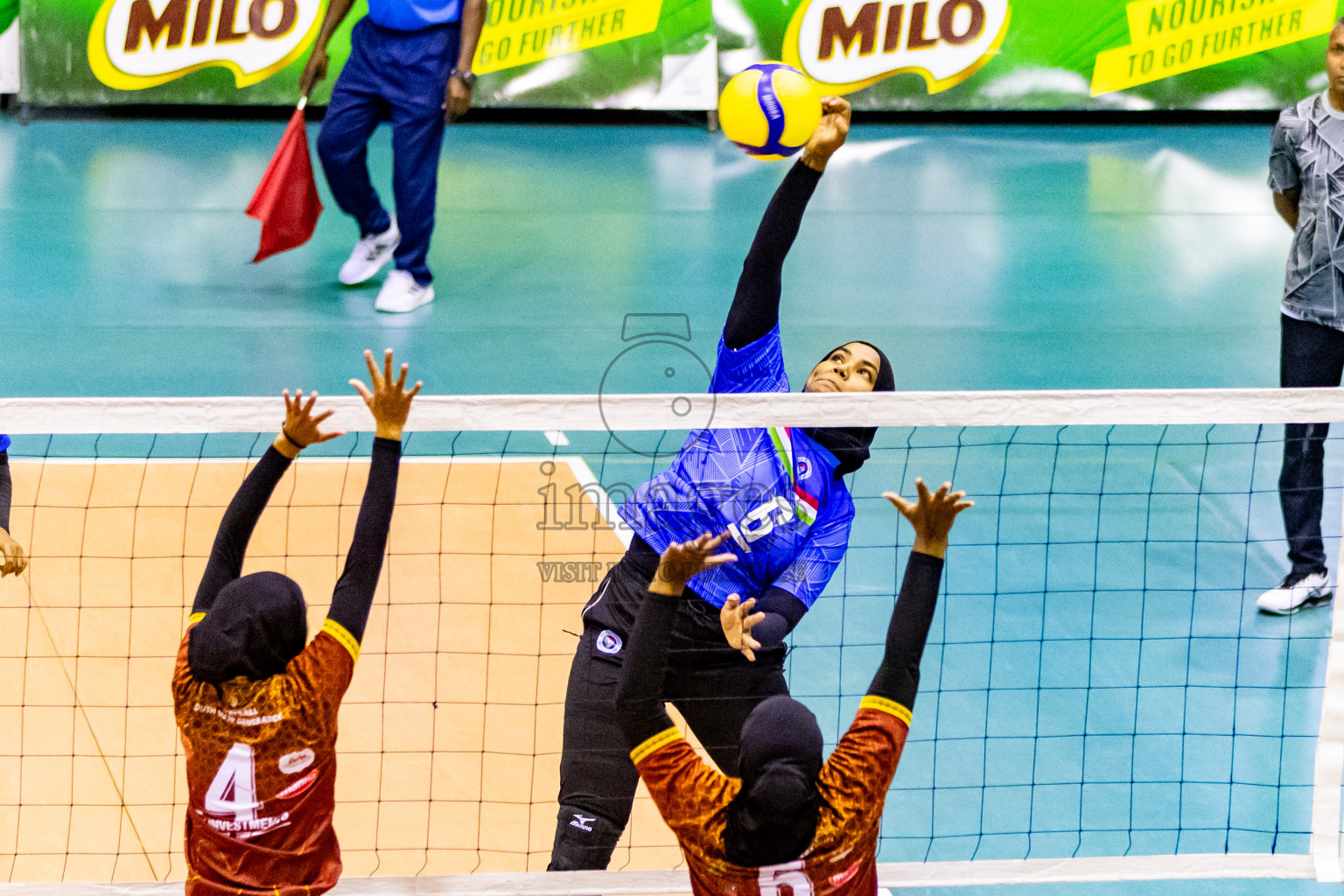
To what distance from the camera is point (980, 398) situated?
3688 millimetres

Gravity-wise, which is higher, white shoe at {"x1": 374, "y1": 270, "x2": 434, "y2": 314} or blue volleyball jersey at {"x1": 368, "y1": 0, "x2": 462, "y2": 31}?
blue volleyball jersey at {"x1": 368, "y1": 0, "x2": 462, "y2": 31}

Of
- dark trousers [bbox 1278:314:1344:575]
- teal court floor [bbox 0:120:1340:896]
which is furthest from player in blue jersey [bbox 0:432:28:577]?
dark trousers [bbox 1278:314:1344:575]

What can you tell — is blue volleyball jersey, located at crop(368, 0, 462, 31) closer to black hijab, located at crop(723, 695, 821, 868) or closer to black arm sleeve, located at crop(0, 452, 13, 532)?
black arm sleeve, located at crop(0, 452, 13, 532)

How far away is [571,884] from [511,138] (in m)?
10.5

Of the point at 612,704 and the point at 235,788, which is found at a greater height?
the point at 235,788

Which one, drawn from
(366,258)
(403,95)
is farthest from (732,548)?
(366,258)

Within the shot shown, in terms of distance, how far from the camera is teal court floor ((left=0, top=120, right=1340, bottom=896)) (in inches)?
197

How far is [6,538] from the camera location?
4.11 meters

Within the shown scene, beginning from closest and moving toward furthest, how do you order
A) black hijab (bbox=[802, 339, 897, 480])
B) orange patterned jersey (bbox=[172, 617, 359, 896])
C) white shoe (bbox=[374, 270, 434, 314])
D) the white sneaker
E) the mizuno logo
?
orange patterned jersey (bbox=[172, 617, 359, 896]), the mizuno logo, black hijab (bbox=[802, 339, 897, 480]), the white sneaker, white shoe (bbox=[374, 270, 434, 314])

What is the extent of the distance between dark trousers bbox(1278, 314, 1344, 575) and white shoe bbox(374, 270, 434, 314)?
17.4 feet

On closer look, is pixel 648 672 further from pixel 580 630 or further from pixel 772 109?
pixel 580 630

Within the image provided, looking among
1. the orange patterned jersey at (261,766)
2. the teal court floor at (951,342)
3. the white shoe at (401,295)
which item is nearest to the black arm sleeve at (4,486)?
the orange patterned jersey at (261,766)

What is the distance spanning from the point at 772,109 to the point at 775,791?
2.65 meters

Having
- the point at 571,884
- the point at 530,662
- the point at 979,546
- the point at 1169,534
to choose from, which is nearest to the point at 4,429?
the point at 571,884
